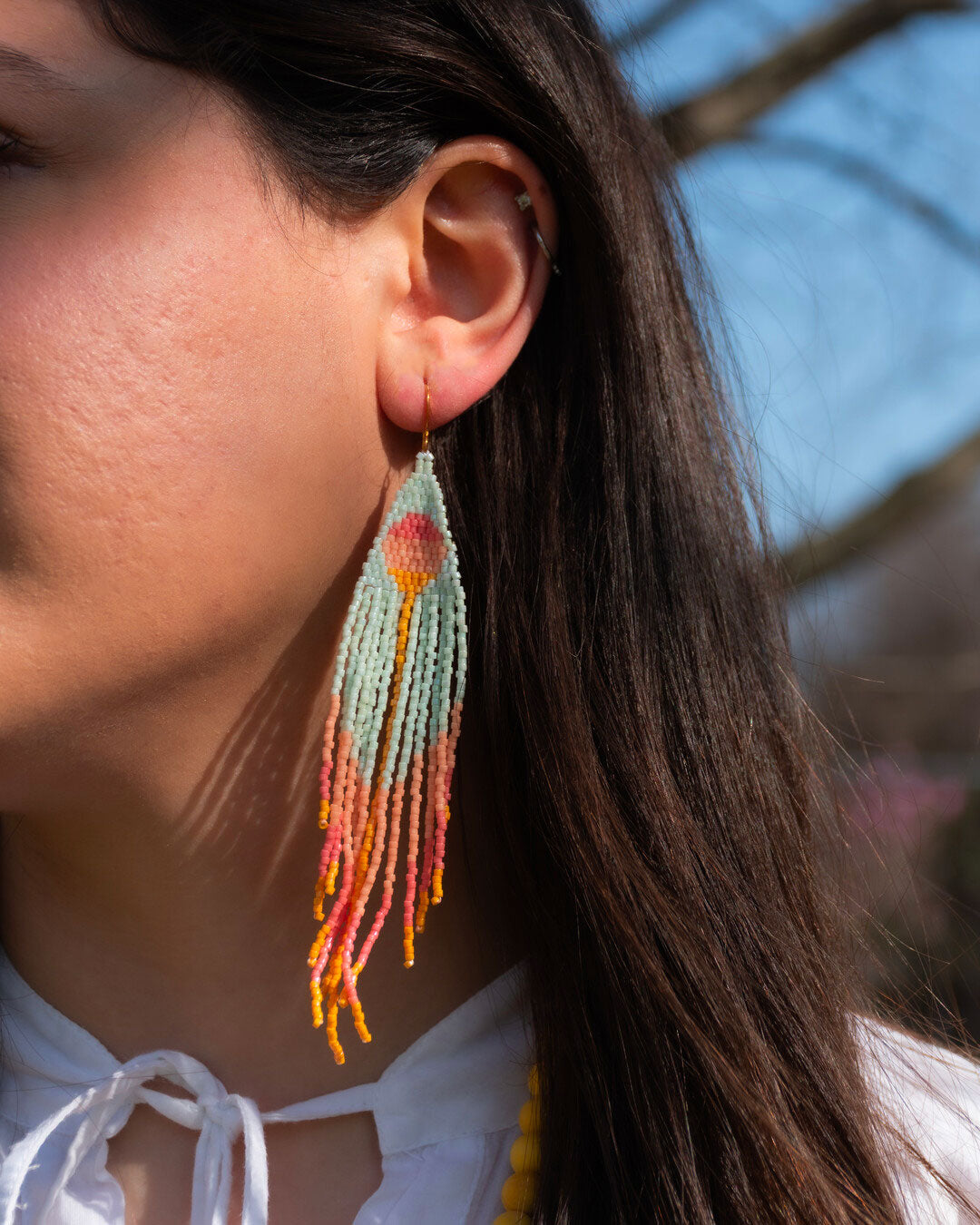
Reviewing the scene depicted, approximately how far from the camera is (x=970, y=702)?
124 inches

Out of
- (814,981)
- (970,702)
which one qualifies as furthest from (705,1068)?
(970,702)

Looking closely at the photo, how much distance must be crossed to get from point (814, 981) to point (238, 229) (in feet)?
3.57

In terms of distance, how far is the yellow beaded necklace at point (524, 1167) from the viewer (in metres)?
1.20

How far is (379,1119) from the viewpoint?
128 cm

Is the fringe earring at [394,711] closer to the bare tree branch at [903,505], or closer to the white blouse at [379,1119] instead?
the white blouse at [379,1119]

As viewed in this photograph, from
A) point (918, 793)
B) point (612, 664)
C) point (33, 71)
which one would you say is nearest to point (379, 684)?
point (612, 664)

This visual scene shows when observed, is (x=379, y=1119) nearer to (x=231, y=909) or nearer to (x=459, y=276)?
(x=231, y=909)

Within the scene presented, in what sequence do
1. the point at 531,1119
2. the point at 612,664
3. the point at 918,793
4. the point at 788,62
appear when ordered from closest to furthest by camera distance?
the point at 531,1119
the point at 612,664
the point at 788,62
the point at 918,793

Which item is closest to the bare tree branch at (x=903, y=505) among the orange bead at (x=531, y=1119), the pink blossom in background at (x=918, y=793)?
the pink blossom in background at (x=918, y=793)

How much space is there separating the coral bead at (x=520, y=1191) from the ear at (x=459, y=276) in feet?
2.86

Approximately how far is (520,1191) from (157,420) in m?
0.92

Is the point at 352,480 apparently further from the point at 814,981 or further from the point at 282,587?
the point at 814,981

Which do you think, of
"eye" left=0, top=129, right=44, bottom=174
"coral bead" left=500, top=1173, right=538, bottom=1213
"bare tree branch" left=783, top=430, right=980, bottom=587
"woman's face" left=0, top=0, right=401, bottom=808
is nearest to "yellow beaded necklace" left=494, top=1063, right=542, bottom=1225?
"coral bead" left=500, top=1173, right=538, bottom=1213

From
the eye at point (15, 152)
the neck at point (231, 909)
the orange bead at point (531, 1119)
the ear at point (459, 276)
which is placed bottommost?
the orange bead at point (531, 1119)
